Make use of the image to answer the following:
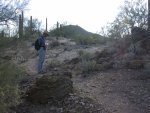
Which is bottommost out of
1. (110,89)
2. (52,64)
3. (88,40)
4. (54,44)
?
(110,89)

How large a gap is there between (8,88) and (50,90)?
2139mm

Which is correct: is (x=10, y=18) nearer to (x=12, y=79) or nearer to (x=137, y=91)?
(x=12, y=79)

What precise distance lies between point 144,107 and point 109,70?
13.9 ft

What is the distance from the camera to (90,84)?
14.4m

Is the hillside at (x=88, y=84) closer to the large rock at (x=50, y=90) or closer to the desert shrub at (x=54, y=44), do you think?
the large rock at (x=50, y=90)

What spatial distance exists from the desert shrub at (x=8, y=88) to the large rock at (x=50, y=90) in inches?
49.0

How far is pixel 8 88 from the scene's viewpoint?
10992mm

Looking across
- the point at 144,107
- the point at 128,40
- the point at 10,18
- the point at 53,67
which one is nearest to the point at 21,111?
the point at 10,18

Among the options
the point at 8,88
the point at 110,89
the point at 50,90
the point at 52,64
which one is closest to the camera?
the point at 8,88

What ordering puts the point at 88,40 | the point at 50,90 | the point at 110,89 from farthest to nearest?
the point at 88,40 → the point at 110,89 → the point at 50,90

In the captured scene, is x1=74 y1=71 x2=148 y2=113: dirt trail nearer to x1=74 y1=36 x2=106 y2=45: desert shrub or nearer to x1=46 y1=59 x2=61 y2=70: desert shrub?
x1=46 y1=59 x2=61 y2=70: desert shrub

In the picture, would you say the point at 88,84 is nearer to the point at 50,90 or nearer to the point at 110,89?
the point at 110,89

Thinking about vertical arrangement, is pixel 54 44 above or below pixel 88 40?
below

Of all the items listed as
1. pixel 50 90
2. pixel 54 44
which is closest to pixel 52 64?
pixel 50 90
